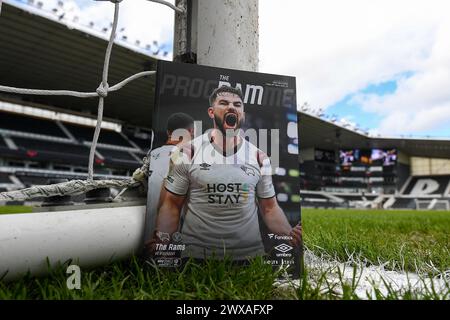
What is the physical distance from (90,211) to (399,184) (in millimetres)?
34377

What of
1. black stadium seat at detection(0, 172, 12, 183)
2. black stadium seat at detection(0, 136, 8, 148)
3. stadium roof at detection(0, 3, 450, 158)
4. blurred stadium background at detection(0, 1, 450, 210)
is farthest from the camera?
black stadium seat at detection(0, 136, 8, 148)

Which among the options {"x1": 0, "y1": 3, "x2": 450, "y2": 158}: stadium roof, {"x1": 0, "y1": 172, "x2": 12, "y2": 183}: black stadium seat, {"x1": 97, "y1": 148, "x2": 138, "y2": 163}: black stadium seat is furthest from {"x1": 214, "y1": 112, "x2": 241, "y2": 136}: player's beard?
{"x1": 97, "y1": 148, "x2": 138, "y2": 163}: black stadium seat

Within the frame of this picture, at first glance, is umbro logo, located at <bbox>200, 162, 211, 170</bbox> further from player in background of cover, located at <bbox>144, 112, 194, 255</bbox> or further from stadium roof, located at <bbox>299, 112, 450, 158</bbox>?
stadium roof, located at <bbox>299, 112, 450, 158</bbox>

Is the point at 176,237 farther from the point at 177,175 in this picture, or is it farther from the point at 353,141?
the point at 353,141

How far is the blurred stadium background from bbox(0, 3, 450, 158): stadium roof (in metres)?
0.03

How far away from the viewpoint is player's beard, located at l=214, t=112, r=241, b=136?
3.05ft

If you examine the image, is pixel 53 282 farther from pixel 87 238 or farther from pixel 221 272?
pixel 221 272

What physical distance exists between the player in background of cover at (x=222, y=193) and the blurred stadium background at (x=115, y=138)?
72mm

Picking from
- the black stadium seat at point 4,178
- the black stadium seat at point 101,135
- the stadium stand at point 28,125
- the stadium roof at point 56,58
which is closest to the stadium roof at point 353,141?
the black stadium seat at point 101,135

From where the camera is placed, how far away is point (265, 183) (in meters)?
0.94

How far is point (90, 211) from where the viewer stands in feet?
2.79

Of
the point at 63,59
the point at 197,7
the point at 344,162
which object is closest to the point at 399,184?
the point at 344,162

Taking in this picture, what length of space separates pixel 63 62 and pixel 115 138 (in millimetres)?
8148
